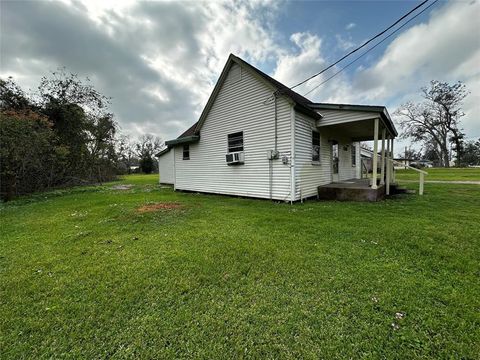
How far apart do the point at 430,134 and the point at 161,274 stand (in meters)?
49.5

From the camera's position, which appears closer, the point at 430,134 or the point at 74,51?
the point at 74,51

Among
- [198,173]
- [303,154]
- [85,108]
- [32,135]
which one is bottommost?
[198,173]

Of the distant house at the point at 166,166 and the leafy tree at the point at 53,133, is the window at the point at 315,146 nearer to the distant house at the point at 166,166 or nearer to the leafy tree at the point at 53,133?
the distant house at the point at 166,166

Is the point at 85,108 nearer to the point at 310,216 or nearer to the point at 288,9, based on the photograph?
the point at 288,9

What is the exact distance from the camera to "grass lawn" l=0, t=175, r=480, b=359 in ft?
5.58

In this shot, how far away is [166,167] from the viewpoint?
1822 centimetres

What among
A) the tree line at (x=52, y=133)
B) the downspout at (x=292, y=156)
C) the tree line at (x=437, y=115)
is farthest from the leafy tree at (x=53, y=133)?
the tree line at (x=437, y=115)

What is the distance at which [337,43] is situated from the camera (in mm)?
8828

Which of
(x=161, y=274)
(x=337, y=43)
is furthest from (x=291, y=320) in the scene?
(x=337, y=43)

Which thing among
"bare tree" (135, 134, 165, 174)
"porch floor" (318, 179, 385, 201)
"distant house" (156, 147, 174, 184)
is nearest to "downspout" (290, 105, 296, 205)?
"porch floor" (318, 179, 385, 201)

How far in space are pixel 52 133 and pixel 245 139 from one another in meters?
10.7

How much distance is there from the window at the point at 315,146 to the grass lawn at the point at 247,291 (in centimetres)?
412

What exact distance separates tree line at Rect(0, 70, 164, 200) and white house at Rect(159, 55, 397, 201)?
769 cm

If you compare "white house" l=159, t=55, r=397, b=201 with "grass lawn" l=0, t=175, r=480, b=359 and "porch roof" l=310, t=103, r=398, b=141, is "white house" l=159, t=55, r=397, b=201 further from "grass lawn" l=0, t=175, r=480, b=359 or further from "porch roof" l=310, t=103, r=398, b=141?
"grass lawn" l=0, t=175, r=480, b=359
